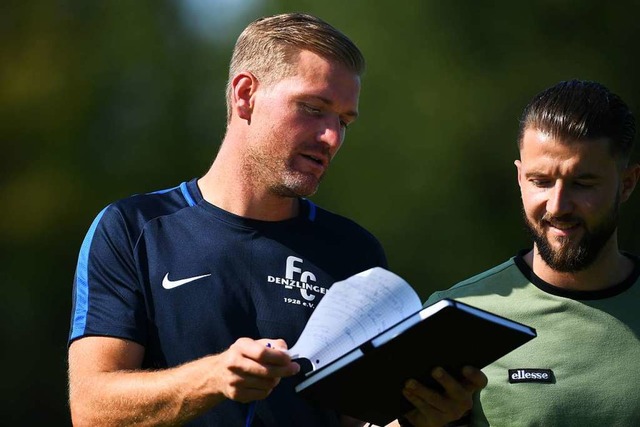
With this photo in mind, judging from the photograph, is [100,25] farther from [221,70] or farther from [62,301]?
[62,301]

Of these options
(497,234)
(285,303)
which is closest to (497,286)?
(285,303)

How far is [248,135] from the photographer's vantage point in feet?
12.1

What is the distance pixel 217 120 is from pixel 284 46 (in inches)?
286

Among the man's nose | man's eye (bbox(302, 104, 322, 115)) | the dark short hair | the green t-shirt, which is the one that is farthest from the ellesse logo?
man's eye (bbox(302, 104, 322, 115))

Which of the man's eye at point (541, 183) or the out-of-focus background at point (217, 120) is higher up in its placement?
the man's eye at point (541, 183)

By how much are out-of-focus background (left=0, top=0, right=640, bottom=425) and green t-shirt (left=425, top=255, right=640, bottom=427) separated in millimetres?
6433

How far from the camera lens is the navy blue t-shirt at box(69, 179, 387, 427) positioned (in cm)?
338

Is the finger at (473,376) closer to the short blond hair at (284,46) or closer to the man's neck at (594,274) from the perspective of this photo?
the man's neck at (594,274)

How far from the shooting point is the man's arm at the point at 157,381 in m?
2.81

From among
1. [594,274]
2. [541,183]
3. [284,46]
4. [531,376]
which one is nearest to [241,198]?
[284,46]

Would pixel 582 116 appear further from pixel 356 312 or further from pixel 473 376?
pixel 356 312

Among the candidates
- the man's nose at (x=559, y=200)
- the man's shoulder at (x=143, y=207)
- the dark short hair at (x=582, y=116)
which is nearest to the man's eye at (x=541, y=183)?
the man's nose at (x=559, y=200)

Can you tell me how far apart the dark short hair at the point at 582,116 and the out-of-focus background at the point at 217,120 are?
625cm

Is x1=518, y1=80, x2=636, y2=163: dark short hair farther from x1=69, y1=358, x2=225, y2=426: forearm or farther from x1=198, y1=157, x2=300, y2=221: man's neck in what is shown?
Answer: x1=69, y1=358, x2=225, y2=426: forearm
